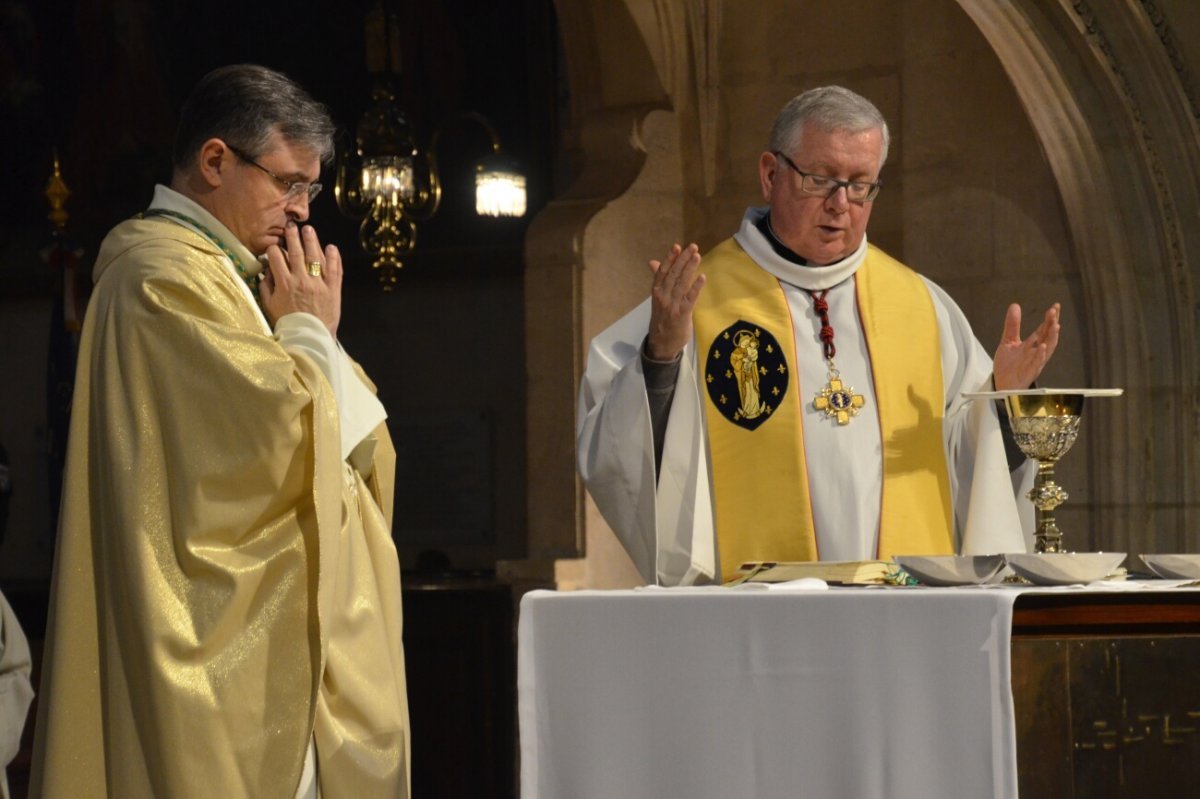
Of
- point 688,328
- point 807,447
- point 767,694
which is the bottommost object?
point 767,694

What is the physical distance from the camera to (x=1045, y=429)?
3.81 m

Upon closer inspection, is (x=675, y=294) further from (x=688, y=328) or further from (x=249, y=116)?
(x=249, y=116)

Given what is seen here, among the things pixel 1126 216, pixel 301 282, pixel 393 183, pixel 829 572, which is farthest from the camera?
pixel 393 183

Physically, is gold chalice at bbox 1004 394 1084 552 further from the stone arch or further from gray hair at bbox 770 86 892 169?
the stone arch

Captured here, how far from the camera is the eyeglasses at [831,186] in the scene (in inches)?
177

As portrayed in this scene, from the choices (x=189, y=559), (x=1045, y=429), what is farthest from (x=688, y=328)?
(x=189, y=559)

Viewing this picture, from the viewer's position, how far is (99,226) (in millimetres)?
11492

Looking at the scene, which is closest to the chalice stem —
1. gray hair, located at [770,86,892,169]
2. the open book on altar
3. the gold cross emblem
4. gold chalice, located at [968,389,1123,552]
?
gold chalice, located at [968,389,1123,552]

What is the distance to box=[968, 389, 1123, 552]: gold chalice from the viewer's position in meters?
3.78

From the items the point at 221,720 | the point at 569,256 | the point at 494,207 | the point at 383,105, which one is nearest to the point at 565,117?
the point at 494,207

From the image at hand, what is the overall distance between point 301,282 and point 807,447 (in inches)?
50.0

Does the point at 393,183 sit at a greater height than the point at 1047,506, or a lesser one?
greater

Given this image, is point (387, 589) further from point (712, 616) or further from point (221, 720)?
point (712, 616)

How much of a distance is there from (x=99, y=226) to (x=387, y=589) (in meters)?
7.82
